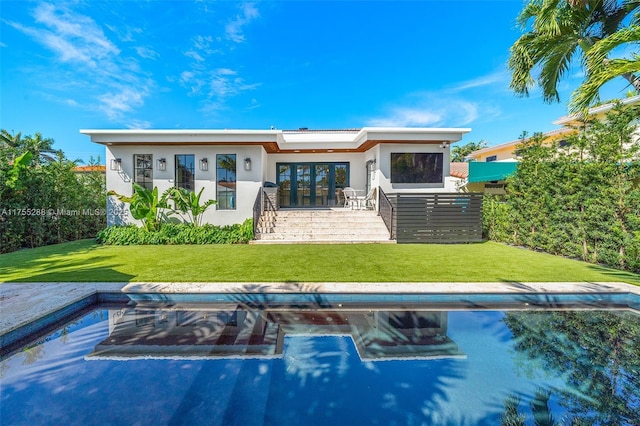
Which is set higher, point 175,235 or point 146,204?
point 146,204

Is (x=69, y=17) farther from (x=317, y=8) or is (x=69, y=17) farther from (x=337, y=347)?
(x=337, y=347)

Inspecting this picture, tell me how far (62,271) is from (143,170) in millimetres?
7920

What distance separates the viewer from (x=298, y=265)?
8219mm

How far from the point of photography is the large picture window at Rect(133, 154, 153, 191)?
47.0 feet

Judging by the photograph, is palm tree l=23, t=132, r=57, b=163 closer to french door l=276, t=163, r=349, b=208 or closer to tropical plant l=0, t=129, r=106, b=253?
tropical plant l=0, t=129, r=106, b=253

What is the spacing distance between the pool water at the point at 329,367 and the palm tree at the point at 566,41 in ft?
17.7

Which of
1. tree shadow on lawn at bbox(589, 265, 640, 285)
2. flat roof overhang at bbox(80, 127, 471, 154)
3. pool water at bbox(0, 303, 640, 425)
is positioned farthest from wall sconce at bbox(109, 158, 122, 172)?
A: tree shadow on lawn at bbox(589, 265, 640, 285)

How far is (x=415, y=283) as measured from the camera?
6621mm

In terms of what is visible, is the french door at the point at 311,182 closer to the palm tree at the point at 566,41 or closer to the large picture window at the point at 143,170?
the large picture window at the point at 143,170

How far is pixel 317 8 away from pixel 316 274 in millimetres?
15894

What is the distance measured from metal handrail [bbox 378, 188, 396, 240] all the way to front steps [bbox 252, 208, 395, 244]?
0.23 metres

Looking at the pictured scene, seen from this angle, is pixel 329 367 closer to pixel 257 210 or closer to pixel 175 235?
pixel 257 210

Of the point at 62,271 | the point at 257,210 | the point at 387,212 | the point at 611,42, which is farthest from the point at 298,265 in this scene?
the point at 611,42

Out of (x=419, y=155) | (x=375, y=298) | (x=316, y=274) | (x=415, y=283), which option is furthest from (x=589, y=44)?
(x=316, y=274)
